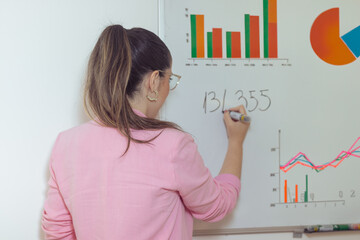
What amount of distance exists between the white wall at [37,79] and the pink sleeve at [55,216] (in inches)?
7.4

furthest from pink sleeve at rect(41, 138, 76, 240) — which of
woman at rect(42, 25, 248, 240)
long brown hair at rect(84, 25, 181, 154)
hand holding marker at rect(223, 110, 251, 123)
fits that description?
hand holding marker at rect(223, 110, 251, 123)

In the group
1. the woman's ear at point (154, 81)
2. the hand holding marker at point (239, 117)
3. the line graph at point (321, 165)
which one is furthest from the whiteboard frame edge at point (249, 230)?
the woman's ear at point (154, 81)

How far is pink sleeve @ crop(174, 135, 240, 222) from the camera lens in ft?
2.38

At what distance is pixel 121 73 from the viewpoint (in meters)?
0.73

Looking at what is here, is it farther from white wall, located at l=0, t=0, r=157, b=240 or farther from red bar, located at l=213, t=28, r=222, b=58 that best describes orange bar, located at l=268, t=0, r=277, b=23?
white wall, located at l=0, t=0, r=157, b=240

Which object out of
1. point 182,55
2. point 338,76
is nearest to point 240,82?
point 182,55

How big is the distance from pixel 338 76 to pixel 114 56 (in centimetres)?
67

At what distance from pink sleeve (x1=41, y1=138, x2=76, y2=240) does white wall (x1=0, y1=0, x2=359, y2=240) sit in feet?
0.61

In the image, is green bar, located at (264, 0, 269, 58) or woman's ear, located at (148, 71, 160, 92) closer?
woman's ear, located at (148, 71, 160, 92)

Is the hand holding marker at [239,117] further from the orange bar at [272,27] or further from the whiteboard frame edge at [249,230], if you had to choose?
the whiteboard frame edge at [249,230]

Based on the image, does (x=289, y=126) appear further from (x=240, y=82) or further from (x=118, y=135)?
(x=118, y=135)

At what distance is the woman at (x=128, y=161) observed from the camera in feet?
2.35

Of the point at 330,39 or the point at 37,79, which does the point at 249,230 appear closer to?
the point at 330,39

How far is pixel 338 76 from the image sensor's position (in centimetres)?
105
